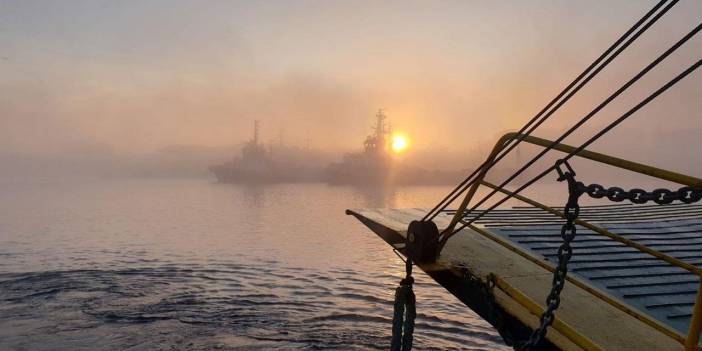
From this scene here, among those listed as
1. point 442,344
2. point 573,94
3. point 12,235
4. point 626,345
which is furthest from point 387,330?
point 12,235

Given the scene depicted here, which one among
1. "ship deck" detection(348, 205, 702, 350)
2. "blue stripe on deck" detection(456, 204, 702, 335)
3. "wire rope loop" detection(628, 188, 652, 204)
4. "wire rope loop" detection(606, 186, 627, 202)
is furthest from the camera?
"blue stripe on deck" detection(456, 204, 702, 335)

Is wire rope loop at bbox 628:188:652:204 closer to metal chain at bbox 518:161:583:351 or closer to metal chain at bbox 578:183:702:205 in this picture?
metal chain at bbox 578:183:702:205

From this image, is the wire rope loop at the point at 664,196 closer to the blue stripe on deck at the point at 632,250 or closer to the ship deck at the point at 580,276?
the ship deck at the point at 580,276

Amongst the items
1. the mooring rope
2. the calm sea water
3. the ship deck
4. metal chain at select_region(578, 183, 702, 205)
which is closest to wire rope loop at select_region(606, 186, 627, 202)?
metal chain at select_region(578, 183, 702, 205)

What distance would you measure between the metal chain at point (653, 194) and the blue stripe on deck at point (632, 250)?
312 centimetres

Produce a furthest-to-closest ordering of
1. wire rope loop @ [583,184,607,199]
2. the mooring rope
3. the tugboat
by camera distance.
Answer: the tugboat → the mooring rope → wire rope loop @ [583,184,607,199]

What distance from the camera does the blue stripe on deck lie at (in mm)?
6932

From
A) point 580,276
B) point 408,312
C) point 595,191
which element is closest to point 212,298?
point 408,312

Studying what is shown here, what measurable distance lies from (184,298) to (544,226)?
13.0 m

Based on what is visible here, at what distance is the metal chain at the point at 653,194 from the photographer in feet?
11.7

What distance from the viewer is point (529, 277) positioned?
7113 millimetres

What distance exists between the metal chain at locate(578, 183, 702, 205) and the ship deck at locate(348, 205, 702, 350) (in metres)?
0.98

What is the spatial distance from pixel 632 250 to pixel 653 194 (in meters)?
6.57

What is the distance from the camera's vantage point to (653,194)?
3746mm
